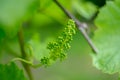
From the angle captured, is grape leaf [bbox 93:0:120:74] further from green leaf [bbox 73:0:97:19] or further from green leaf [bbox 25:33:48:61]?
green leaf [bbox 73:0:97:19]

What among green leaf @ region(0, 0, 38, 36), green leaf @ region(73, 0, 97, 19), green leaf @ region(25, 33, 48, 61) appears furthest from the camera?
green leaf @ region(73, 0, 97, 19)

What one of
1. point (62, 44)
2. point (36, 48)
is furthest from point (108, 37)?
point (36, 48)

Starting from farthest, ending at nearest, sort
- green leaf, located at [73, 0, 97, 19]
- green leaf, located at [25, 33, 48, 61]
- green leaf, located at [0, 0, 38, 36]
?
green leaf, located at [73, 0, 97, 19], green leaf, located at [25, 33, 48, 61], green leaf, located at [0, 0, 38, 36]

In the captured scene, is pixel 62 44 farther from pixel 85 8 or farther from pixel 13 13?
pixel 85 8

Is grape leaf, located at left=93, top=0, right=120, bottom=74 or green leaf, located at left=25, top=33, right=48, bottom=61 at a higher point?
green leaf, located at left=25, top=33, right=48, bottom=61

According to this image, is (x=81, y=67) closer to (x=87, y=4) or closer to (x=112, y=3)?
(x=87, y=4)

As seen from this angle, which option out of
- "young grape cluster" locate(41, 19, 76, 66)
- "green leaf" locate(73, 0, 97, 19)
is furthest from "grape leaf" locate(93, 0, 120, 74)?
"green leaf" locate(73, 0, 97, 19)
